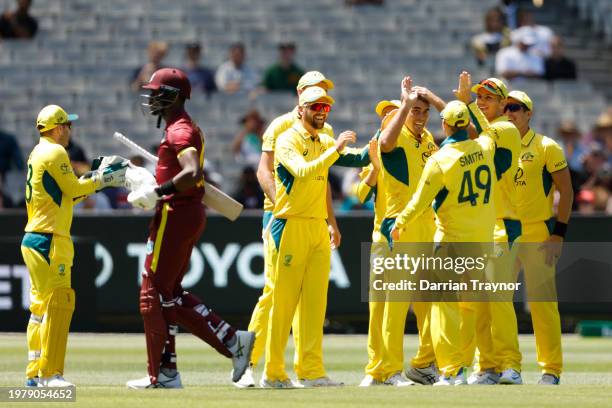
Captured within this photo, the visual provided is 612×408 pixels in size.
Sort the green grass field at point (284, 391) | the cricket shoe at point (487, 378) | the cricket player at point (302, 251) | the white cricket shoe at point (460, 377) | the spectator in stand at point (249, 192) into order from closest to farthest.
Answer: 1. the green grass field at point (284, 391)
2. the cricket player at point (302, 251)
3. the white cricket shoe at point (460, 377)
4. the cricket shoe at point (487, 378)
5. the spectator in stand at point (249, 192)

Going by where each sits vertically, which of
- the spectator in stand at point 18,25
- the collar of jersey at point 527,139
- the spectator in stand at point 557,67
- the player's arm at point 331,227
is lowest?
the player's arm at point 331,227

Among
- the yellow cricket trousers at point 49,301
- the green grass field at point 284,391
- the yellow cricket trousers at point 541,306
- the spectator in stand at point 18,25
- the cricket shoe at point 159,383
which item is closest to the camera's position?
the green grass field at point 284,391

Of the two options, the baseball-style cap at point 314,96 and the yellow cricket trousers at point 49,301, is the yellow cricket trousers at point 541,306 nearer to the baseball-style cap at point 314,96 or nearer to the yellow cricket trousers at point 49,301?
the baseball-style cap at point 314,96

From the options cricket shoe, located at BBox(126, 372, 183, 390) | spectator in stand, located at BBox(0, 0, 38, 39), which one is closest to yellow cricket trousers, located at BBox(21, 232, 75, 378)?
cricket shoe, located at BBox(126, 372, 183, 390)

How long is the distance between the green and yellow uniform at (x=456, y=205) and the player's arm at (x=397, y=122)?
37 cm

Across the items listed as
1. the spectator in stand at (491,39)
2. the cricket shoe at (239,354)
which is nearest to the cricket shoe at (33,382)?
the cricket shoe at (239,354)

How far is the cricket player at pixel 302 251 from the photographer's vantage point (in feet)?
42.1

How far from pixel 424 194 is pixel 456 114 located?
73cm

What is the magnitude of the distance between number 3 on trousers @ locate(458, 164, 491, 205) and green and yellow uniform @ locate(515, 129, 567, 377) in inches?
41.7

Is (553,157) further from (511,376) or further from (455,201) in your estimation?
(511,376)

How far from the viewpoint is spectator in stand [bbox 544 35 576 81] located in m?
27.8

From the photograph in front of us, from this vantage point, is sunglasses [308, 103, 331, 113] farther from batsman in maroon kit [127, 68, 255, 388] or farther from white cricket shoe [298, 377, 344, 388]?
white cricket shoe [298, 377, 344, 388]

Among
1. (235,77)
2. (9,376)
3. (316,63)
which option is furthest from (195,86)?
(9,376)

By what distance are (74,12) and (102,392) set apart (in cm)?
1668
